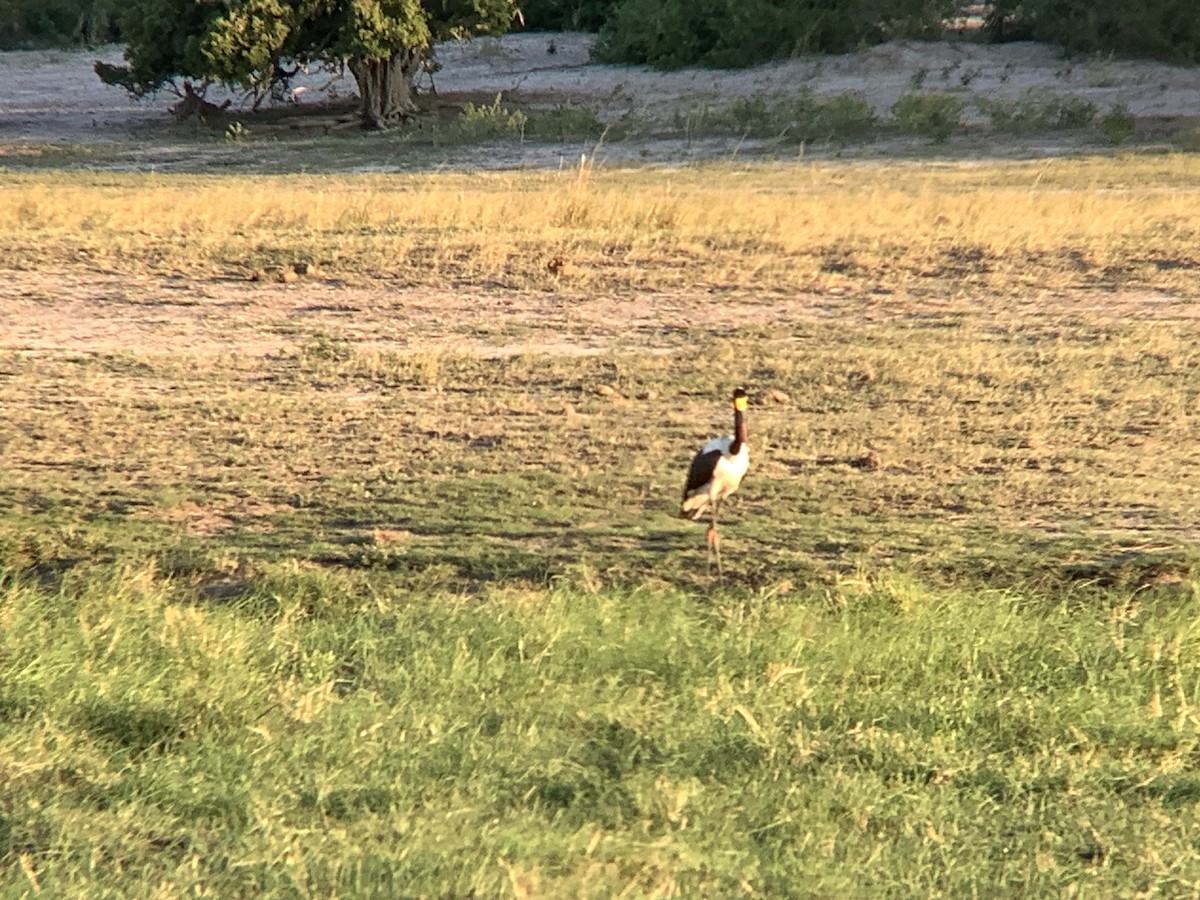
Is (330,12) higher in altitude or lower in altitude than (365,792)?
Answer: higher

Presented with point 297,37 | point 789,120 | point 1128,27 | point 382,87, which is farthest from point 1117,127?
point 297,37

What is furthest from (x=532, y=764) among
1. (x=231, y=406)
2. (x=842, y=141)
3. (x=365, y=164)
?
(x=842, y=141)

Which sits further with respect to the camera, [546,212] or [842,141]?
[842,141]

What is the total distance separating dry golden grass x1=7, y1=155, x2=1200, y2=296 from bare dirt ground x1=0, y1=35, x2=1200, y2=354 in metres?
0.57

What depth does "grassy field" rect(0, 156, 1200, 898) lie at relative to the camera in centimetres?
380

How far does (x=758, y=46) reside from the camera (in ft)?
102

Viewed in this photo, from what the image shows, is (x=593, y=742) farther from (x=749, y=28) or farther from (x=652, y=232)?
(x=749, y=28)

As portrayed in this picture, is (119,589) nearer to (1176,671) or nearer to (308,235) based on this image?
(1176,671)

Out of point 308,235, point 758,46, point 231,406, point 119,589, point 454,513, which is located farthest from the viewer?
point 758,46

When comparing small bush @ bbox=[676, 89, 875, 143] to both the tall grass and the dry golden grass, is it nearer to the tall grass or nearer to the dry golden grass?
the dry golden grass

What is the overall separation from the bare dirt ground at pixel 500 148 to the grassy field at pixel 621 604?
192mm

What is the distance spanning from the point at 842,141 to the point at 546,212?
8747mm

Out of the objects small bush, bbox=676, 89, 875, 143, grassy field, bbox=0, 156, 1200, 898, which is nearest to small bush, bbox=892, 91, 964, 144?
small bush, bbox=676, 89, 875, 143

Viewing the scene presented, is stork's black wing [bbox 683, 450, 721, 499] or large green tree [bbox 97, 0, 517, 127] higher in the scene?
large green tree [bbox 97, 0, 517, 127]
